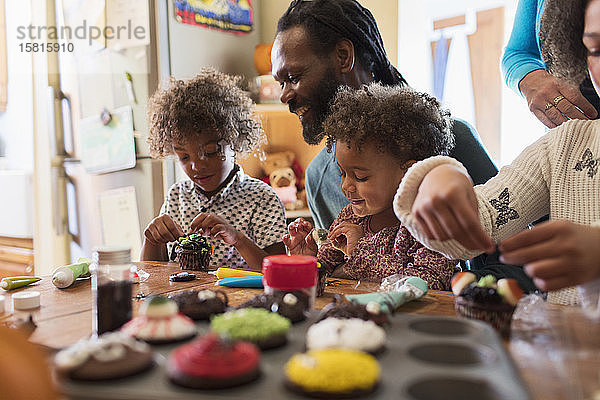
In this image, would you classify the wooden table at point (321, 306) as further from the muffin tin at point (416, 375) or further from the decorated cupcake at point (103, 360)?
the decorated cupcake at point (103, 360)

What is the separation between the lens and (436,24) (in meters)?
2.51

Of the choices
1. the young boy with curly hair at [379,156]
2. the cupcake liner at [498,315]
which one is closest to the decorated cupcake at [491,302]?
the cupcake liner at [498,315]

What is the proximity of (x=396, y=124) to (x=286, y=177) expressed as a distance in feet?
4.22

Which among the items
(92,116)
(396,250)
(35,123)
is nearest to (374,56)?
(396,250)

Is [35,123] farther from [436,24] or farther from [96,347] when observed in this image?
[96,347]

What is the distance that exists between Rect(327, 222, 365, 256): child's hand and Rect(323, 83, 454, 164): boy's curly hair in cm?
20

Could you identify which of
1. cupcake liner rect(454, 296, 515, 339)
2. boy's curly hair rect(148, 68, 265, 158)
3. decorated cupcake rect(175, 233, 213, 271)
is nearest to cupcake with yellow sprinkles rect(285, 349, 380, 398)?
cupcake liner rect(454, 296, 515, 339)

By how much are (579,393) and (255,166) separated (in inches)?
89.4

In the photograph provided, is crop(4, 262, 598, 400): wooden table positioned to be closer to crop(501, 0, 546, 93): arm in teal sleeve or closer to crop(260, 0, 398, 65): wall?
crop(501, 0, 546, 93): arm in teal sleeve

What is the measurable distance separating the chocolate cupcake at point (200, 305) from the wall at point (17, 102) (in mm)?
2662

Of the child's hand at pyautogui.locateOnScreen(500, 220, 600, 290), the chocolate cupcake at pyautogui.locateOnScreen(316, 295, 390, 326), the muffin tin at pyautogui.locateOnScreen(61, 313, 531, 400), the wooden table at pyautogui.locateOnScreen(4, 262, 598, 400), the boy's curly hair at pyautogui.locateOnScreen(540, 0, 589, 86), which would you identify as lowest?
the wooden table at pyautogui.locateOnScreen(4, 262, 598, 400)

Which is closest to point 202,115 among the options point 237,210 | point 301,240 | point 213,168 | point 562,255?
point 213,168

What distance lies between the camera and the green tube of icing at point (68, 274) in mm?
1124

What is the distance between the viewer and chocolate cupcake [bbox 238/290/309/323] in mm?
726
